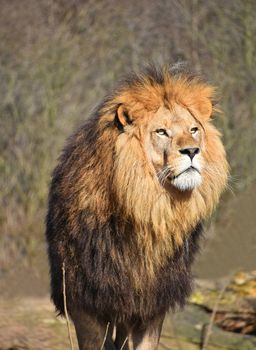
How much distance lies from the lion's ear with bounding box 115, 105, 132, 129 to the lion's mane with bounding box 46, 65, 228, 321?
36mm

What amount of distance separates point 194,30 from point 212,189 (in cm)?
627

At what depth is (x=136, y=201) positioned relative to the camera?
22.3 ft

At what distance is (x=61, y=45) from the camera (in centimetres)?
1289

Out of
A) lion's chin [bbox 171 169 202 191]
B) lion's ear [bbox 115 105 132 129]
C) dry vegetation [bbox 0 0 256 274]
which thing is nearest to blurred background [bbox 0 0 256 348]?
dry vegetation [bbox 0 0 256 274]

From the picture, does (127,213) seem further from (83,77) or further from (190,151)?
(83,77)

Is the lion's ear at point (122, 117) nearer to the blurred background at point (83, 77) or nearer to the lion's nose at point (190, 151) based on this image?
the lion's nose at point (190, 151)

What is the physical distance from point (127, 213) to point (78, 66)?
20.4 feet

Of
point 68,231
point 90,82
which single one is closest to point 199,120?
point 68,231

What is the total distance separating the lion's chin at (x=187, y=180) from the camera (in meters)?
6.60

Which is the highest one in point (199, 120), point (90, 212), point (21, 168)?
point (199, 120)

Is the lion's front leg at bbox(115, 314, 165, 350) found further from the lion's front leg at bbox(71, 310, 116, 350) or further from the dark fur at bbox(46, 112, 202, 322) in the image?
the lion's front leg at bbox(71, 310, 116, 350)

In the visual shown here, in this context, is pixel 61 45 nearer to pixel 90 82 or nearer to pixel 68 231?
pixel 90 82

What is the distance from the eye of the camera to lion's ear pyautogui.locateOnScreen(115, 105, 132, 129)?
6.84 meters

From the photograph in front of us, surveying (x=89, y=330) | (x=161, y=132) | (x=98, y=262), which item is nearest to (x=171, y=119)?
(x=161, y=132)
